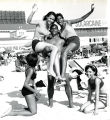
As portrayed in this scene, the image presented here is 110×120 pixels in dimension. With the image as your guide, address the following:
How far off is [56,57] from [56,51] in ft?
0.26

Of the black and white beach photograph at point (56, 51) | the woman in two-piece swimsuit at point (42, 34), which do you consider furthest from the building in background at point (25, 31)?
the woman in two-piece swimsuit at point (42, 34)

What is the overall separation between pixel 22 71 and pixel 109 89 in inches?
91.2

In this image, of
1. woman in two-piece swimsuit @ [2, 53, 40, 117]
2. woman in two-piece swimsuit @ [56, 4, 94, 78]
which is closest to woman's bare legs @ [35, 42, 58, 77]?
woman in two-piece swimsuit @ [56, 4, 94, 78]

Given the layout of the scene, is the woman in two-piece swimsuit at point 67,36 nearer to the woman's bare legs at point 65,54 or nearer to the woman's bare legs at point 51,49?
the woman's bare legs at point 65,54

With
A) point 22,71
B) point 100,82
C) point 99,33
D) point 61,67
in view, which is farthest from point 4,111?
point 22,71

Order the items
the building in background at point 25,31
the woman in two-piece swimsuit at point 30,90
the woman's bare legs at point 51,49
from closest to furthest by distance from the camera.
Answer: the woman in two-piece swimsuit at point 30,90, the woman's bare legs at point 51,49, the building in background at point 25,31

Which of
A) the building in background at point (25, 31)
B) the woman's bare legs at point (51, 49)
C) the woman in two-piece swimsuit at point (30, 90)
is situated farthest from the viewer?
the building in background at point (25, 31)

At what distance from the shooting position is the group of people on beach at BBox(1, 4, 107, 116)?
2975mm

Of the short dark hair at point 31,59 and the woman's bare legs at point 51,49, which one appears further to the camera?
the woman's bare legs at point 51,49

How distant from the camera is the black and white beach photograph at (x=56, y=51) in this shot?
9.81 feet

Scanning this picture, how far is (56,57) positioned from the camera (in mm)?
3176

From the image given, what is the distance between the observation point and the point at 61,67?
3172 millimetres

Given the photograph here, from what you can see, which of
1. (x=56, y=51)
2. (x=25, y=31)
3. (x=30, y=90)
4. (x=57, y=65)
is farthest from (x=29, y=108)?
(x=25, y=31)

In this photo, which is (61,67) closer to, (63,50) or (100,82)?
(63,50)
